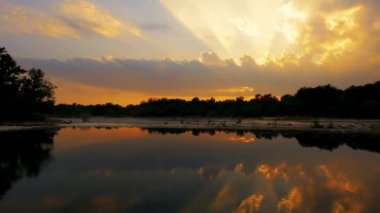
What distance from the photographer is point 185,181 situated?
19.5 metres

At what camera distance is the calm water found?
14.8 metres

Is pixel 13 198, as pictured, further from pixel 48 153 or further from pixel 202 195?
pixel 48 153

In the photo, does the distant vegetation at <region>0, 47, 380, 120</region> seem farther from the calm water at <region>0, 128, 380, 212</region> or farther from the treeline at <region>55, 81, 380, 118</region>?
the calm water at <region>0, 128, 380, 212</region>

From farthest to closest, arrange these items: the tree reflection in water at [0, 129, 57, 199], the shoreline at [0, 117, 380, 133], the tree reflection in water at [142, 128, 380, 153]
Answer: the shoreline at [0, 117, 380, 133] → the tree reflection in water at [142, 128, 380, 153] → the tree reflection in water at [0, 129, 57, 199]

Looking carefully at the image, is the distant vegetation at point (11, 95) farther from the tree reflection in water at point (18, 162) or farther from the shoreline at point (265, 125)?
the tree reflection in water at point (18, 162)

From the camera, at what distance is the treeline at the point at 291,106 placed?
93.4m

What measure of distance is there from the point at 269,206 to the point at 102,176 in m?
9.92

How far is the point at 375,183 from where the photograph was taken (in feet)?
65.6

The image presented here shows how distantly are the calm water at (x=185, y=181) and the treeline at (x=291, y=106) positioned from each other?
64.6 metres

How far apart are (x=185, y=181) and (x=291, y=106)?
98.3 m

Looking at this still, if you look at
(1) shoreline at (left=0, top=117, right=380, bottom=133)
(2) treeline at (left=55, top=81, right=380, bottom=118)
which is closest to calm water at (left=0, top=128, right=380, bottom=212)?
(1) shoreline at (left=0, top=117, right=380, bottom=133)

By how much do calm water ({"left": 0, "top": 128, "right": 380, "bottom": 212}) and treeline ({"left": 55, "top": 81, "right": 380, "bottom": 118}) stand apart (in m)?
64.6

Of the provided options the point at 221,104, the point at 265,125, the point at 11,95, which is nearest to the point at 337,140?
the point at 265,125

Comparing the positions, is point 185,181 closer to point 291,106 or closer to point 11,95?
point 11,95
